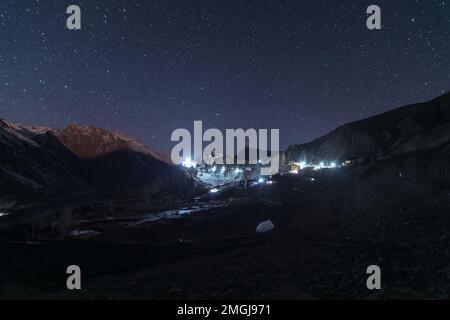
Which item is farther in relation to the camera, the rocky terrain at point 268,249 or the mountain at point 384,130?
the mountain at point 384,130

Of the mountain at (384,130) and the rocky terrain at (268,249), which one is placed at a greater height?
the mountain at (384,130)

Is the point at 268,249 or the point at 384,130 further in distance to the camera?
the point at 384,130

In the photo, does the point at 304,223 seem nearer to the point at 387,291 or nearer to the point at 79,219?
the point at 387,291

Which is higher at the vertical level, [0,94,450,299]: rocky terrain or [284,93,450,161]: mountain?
[284,93,450,161]: mountain

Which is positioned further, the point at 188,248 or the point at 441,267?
the point at 188,248

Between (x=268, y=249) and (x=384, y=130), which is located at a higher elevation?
(x=384, y=130)

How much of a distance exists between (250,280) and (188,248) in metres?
17.4

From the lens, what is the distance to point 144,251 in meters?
33.0

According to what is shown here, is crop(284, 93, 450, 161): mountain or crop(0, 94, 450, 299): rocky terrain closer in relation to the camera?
crop(0, 94, 450, 299): rocky terrain

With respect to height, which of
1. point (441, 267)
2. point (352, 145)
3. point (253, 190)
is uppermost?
point (352, 145)

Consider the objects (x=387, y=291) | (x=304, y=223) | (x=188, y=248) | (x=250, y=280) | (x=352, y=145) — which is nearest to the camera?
(x=387, y=291)

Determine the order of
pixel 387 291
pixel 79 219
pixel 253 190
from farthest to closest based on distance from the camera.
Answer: pixel 253 190 < pixel 79 219 < pixel 387 291
